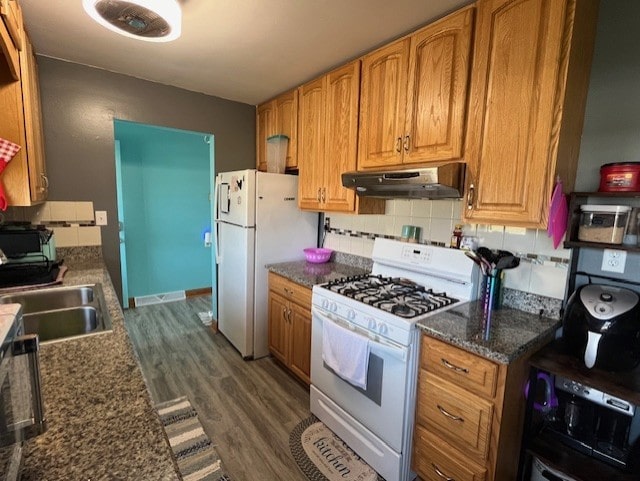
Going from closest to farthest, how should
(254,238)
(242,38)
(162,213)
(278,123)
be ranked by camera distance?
(242,38) < (254,238) < (278,123) < (162,213)

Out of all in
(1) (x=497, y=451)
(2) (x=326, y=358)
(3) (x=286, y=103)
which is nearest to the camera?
(1) (x=497, y=451)

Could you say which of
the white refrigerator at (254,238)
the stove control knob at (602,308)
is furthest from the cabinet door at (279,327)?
the stove control knob at (602,308)

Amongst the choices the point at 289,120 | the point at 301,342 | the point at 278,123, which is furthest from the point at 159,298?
the point at 289,120

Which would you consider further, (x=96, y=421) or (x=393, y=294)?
(x=393, y=294)

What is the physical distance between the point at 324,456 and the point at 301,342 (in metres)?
0.74

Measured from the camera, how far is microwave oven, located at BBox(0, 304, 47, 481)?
519 mm

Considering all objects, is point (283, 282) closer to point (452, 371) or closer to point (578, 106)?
point (452, 371)

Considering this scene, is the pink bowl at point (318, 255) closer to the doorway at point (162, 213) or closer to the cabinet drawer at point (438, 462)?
the cabinet drawer at point (438, 462)

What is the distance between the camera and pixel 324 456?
1.81 metres

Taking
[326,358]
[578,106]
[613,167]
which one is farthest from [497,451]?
[578,106]

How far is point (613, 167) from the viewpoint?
1310mm

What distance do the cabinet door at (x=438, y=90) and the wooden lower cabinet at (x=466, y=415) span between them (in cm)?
100

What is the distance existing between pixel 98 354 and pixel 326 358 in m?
1.15

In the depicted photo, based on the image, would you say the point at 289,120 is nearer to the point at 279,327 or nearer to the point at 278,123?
the point at 278,123
